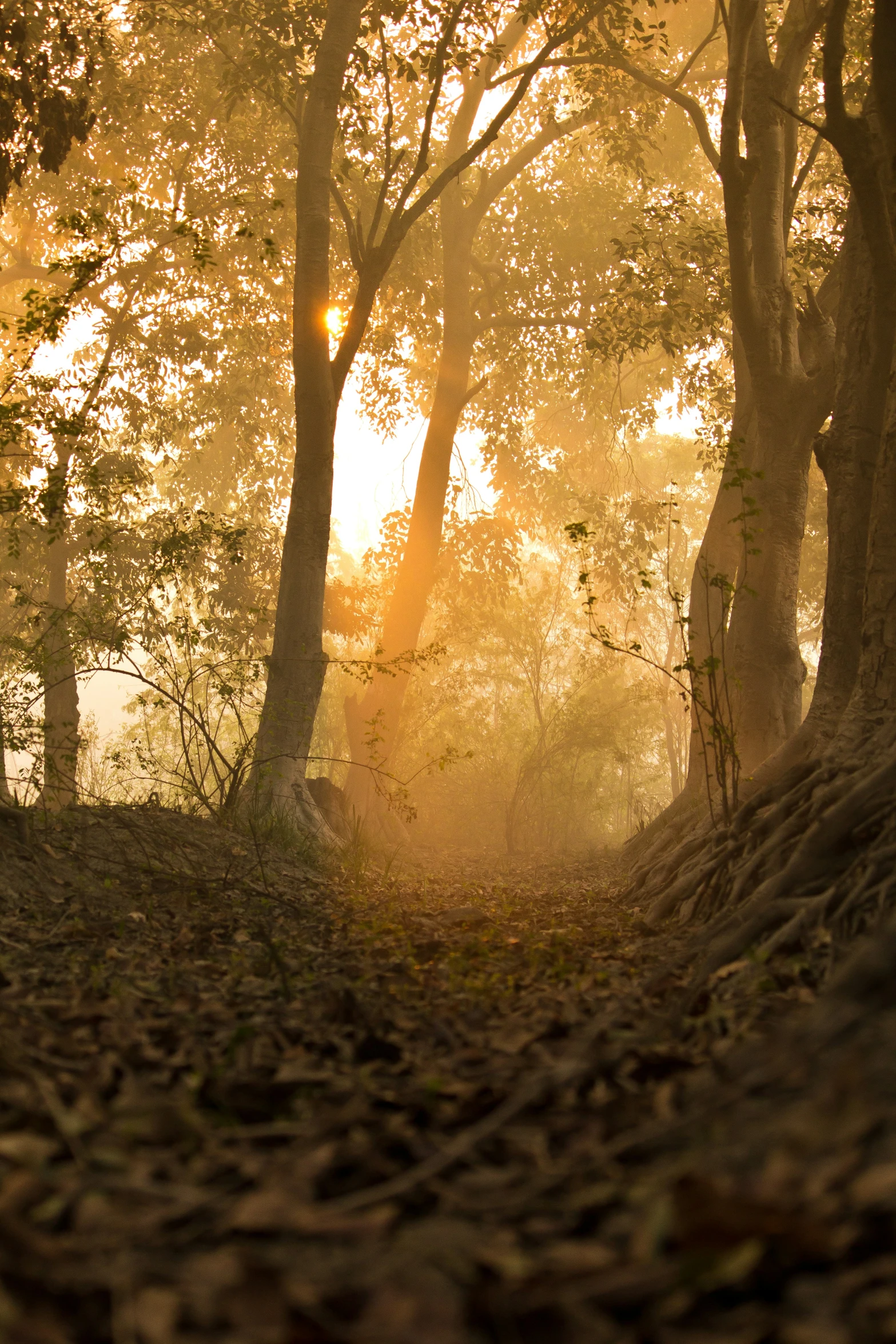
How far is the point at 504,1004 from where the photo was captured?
3352 mm

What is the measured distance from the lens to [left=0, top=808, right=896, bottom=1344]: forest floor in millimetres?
1361

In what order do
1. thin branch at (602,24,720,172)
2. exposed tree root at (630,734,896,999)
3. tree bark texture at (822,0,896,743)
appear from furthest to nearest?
1. thin branch at (602,24,720,172)
2. tree bark texture at (822,0,896,743)
3. exposed tree root at (630,734,896,999)

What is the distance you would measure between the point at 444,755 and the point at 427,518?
18.8 feet

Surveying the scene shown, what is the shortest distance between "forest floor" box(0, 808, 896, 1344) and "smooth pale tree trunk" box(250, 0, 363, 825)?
6.56 m

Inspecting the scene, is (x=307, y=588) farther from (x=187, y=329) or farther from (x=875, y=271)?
(x=187, y=329)

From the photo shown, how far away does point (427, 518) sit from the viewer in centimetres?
1595

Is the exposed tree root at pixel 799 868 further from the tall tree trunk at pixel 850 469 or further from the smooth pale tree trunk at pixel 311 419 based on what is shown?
the smooth pale tree trunk at pixel 311 419

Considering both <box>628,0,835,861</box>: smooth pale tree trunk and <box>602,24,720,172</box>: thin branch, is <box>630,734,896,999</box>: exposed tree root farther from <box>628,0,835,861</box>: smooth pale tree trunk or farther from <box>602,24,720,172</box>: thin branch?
<box>602,24,720,172</box>: thin branch

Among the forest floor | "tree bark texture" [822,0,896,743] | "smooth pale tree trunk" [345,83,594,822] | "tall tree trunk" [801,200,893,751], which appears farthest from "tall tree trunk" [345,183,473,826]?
the forest floor

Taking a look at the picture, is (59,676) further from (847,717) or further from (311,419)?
(847,717)

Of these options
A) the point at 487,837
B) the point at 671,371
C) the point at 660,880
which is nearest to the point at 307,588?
the point at 660,880

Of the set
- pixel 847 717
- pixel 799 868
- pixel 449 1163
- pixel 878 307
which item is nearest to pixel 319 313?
pixel 878 307

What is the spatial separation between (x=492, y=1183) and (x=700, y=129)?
12.4 m

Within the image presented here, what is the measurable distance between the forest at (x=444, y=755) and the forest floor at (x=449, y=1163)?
0.01 m
